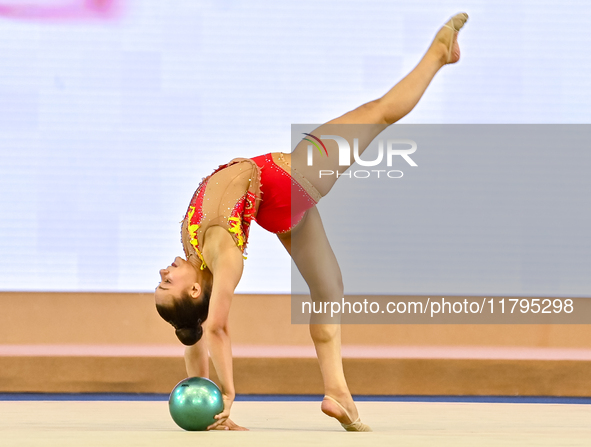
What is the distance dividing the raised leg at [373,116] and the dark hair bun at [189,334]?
56 cm

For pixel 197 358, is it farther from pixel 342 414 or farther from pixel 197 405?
pixel 342 414

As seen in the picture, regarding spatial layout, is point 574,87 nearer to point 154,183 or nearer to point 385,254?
point 385,254

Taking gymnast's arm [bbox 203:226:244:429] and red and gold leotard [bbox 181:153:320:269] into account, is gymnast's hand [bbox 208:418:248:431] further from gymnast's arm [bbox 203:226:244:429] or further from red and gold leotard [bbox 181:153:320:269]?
red and gold leotard [bbox 181:153:320:269]

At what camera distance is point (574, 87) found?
4211mm

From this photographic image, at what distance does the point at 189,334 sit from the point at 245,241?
12.0 inches

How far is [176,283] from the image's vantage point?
199 cm

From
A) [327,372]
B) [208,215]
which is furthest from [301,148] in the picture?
[327,372]

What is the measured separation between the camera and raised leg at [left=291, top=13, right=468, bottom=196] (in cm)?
223

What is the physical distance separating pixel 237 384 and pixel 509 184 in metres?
1.90

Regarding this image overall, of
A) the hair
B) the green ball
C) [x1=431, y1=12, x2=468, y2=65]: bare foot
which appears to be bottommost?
the green ball

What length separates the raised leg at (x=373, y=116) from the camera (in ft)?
7.30

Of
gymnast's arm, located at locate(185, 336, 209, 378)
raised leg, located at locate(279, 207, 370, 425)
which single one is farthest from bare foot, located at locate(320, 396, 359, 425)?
gymnast's arm, located at locate(185, 336, 209, 378)

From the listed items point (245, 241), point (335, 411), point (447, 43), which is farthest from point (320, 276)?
point (447, 43)

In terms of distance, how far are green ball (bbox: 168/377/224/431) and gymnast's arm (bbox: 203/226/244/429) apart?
0.03m
